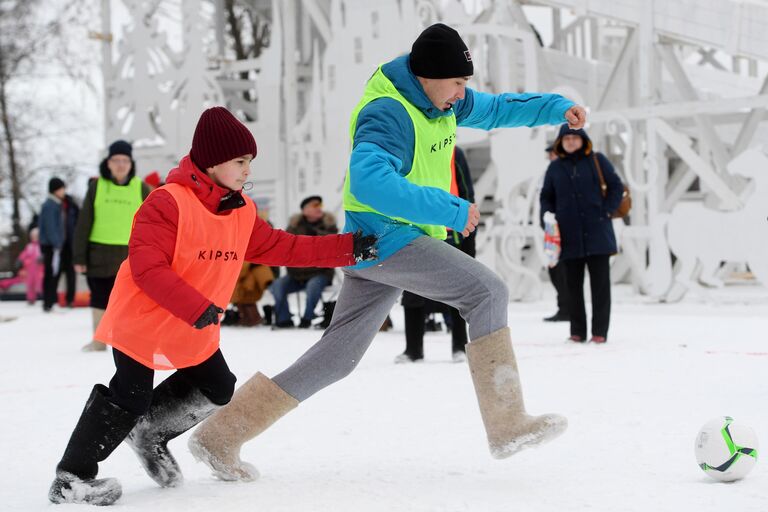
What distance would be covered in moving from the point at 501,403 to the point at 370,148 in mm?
867

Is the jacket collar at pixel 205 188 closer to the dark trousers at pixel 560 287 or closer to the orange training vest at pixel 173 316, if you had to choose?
the orange training vest at pixel 173 316

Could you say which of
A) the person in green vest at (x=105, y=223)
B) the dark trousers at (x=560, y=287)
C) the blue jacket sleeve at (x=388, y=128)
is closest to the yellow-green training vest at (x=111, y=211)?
the person in green vest at (x=105, y=223)

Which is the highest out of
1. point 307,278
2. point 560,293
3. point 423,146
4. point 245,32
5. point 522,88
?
point 245,32

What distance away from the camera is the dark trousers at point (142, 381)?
312 cm

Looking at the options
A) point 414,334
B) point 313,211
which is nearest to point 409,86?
point 414,334

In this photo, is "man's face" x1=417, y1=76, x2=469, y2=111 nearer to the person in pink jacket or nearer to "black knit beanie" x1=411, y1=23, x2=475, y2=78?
"black knit beanie" x1=411, y1=23, x2=475, y2=78

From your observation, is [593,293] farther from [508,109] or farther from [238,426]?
[238,426]

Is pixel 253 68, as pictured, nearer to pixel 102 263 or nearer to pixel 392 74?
pixel 102 263

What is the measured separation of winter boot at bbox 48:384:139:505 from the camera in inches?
120

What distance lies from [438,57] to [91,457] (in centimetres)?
161

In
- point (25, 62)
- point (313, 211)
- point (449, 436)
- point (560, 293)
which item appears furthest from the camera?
point (25, 62)

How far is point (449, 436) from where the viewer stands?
4.05 m

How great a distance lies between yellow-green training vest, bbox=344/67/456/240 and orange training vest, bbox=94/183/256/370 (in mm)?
474

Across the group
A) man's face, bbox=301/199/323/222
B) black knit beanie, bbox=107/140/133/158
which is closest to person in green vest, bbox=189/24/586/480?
black knit beanie, bbox=107/140/133/158
